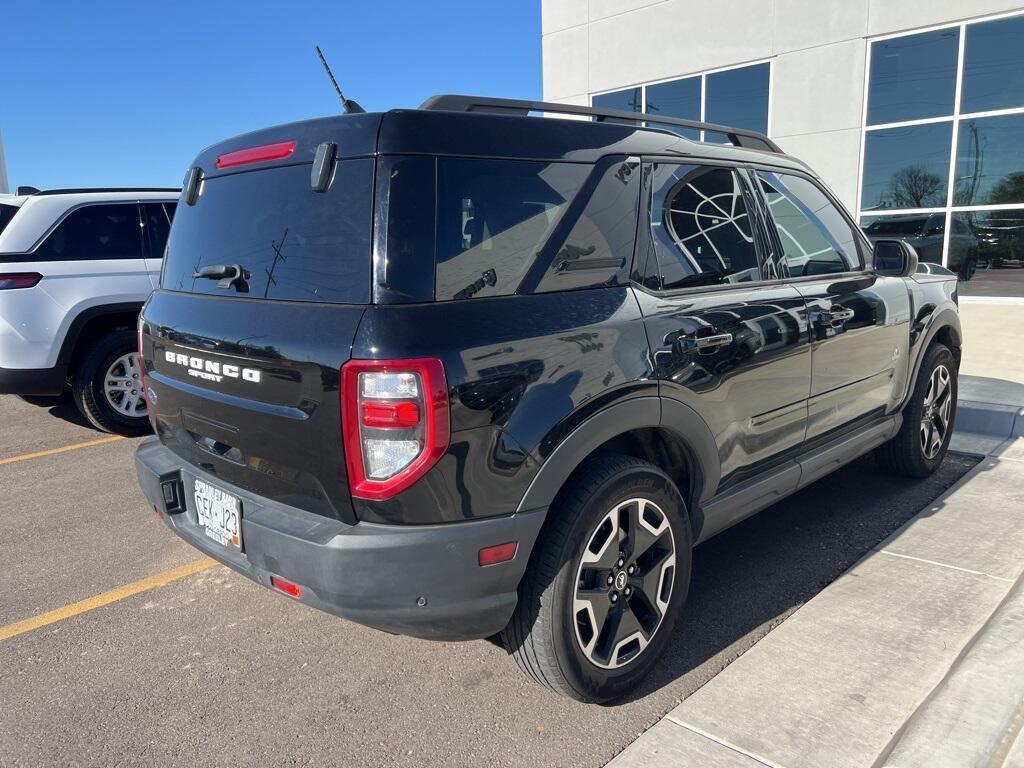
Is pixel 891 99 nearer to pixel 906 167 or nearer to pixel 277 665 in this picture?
pixel 906 167

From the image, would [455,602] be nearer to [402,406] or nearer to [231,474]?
[402,406]

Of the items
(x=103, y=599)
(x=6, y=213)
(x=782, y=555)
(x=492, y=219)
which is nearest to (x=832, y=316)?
(x=782, y=555)

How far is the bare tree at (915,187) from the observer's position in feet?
39.8

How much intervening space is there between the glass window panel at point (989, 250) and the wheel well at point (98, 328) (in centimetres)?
1187

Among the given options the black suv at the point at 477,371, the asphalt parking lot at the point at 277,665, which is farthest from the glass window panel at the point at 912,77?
the black suv at the point at 477,371

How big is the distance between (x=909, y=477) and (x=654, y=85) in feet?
39.3

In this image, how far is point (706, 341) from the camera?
277 centimetres

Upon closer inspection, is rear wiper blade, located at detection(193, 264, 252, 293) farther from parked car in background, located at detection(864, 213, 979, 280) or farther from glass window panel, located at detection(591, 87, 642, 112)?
glass window panel, located at detection(591, 87, 642, 112)

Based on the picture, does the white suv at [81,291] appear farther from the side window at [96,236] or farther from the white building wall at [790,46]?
the white building wall at [790,46]

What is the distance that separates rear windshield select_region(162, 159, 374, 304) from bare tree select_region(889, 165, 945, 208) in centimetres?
1234

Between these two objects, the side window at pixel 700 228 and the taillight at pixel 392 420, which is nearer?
the taillight at pixel 392 420

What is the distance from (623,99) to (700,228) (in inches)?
530

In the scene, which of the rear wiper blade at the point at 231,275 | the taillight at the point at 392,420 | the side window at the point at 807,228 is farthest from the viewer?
the side window at the point at 807,228

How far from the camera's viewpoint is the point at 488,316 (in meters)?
2.19
